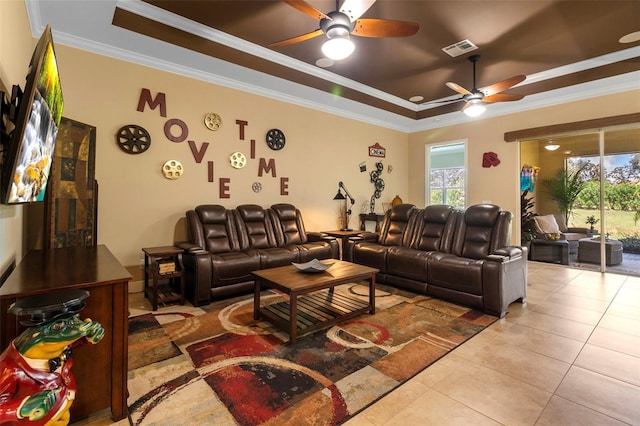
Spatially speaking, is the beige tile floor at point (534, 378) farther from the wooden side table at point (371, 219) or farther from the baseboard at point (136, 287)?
the wooden side table at point (371, 219)

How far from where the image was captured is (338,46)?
2.62m

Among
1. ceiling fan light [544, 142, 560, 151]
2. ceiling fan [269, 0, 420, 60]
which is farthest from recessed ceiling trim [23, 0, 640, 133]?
ceiling fan [269, 0, 420, 60]

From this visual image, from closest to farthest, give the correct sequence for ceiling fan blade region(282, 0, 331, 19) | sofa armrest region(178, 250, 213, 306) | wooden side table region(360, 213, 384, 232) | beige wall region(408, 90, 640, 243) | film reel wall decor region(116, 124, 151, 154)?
1. ceiling fan blade region(282, 0, 331, 19)
2. sofa armrest region(178, 250, 213, 306)
3. film reel wall decor region(116, 124, 151, 154)
4. beige wall region(408, 90, 640, 243)
5. wooden side table region(360, 213, 384, 232)

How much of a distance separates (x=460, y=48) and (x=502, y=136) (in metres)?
2.87

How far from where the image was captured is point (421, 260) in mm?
3746

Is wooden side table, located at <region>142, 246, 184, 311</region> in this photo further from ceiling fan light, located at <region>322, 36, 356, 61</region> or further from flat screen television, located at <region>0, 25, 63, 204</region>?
ceiling fan light, located at <region>322, 36, 356, 61</region>

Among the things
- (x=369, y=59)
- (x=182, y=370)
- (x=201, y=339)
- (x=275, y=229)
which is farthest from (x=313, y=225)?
(x=182, y=370)

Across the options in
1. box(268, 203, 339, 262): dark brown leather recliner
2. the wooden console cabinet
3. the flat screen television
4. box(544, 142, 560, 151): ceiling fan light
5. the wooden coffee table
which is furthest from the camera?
box(544, 142, 560, 151): ceiling fan light

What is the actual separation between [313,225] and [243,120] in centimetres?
221

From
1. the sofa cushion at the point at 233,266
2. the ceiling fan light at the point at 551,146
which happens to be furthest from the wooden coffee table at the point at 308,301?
the ceiling fan light at the point at 551,146

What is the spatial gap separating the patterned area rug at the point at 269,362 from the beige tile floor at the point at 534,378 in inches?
5.5

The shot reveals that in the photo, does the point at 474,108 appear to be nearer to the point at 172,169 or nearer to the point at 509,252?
the point at 509,252

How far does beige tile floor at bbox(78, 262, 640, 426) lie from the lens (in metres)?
1.69

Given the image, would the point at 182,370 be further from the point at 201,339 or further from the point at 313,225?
the point at 313,225
